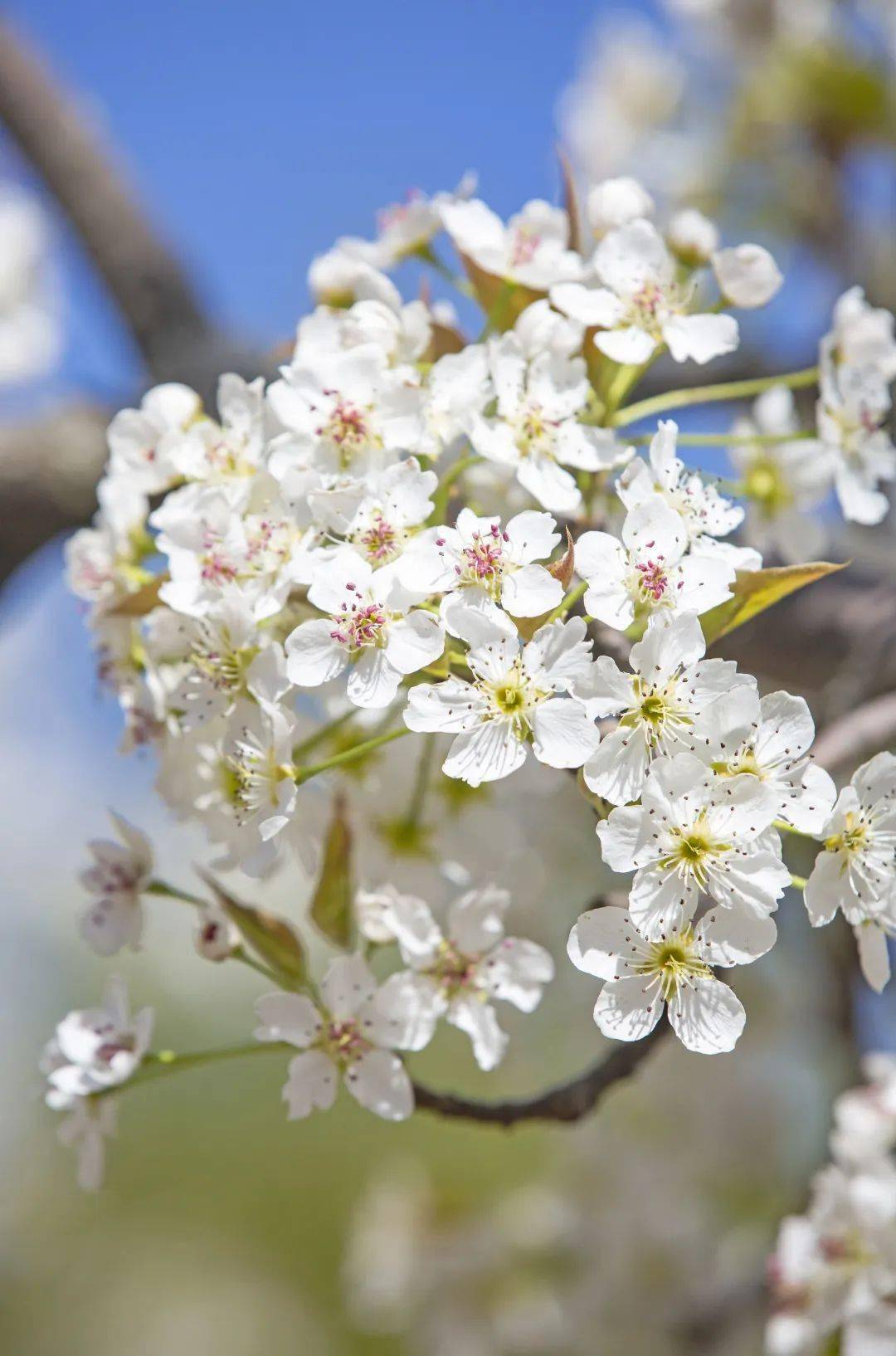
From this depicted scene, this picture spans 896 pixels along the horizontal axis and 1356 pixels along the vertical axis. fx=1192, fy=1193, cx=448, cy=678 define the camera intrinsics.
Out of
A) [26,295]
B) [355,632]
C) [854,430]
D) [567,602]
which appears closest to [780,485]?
[854,430]

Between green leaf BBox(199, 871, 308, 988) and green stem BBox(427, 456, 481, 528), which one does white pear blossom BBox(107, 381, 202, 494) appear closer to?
green stem BBox(427, 456, 481, 528)

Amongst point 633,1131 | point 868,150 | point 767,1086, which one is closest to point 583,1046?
point 633,1131

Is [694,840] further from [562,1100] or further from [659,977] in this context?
[562,1100]

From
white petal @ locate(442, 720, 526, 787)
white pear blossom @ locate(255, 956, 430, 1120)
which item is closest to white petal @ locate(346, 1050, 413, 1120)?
white pear blossom @ locate(255, 956, 430, 1120)

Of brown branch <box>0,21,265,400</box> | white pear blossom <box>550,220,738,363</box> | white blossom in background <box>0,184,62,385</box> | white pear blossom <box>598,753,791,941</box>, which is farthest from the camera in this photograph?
white blossom in background <box>0,184,62,385</box>

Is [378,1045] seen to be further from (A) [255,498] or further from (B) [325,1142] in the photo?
(B) [325,1142]

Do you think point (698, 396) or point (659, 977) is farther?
point (698, 396)

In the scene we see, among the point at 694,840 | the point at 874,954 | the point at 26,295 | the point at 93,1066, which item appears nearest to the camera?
the point at 694,840
